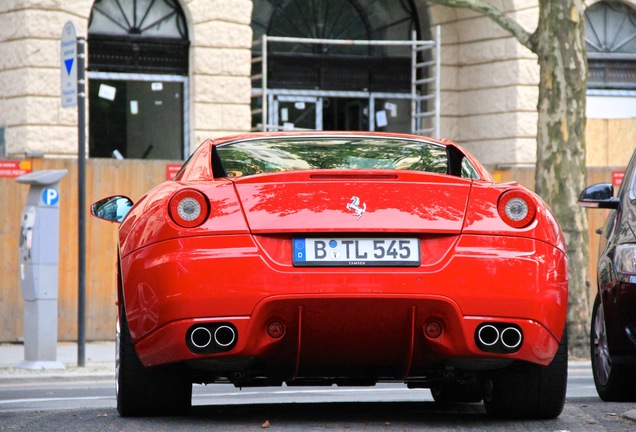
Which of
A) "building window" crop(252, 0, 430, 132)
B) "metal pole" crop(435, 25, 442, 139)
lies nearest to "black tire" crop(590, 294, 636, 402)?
"building window" crop(252, 0, 430, 132)

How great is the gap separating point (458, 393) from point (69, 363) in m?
6.85

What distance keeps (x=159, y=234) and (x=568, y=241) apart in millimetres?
10590

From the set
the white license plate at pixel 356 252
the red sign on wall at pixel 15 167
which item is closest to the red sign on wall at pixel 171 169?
the red sign on wall at pixel 15 167

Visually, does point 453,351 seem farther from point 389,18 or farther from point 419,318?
point 389,18

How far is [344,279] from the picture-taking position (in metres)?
5.93

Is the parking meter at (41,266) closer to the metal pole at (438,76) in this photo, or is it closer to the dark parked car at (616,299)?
the dark parked car at (616,299)

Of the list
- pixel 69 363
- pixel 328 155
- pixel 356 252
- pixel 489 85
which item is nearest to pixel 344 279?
pixel 356 252

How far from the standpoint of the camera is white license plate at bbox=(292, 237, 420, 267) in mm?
5977

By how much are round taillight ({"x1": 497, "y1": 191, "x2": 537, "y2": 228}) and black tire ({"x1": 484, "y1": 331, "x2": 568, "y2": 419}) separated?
2.00 ft

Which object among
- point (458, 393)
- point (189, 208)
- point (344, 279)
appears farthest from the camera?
point (458, 393)

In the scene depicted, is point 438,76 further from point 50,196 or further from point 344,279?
point 344,279

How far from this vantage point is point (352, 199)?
6133 mm

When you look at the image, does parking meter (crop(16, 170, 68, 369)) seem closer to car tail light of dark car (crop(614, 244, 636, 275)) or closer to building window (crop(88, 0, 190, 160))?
car tail light of dark car (crop(614, 244, 636, 275))

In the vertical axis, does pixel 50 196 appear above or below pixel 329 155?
below
